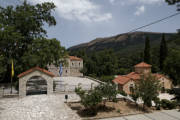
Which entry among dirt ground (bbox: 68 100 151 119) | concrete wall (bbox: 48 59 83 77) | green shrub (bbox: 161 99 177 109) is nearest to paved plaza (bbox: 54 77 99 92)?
dirt ground (bbox: 68 100 151 119)

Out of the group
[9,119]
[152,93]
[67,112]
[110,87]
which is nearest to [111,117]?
[110,87]

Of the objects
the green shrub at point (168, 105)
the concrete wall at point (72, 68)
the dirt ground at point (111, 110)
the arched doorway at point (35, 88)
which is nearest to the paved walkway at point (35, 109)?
the dirt ground at point (111, 110)

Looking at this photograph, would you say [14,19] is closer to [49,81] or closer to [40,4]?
[40,4]

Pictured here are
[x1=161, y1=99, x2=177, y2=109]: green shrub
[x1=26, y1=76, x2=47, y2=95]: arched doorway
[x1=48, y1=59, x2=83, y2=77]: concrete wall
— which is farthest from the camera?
[x1=48, y1=59, x2=83, y2=77]: concrete wall

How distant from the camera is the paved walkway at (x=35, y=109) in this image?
10.2 m

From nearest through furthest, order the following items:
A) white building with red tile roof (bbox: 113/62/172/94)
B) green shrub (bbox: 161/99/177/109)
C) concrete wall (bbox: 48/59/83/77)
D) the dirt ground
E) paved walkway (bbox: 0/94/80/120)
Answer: paved walkway (bbox: 0/94/80/120)
the dirt ground
green shrub (bbox: 161/99/177/109)
white building with red tile roof (bbox: 113/62/172/94)
concrete wall (bbox: 48/59/83/77)

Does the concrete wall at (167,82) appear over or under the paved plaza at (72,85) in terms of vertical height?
under

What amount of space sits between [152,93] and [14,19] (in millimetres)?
24695

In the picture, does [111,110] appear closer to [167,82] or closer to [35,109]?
[35,109]

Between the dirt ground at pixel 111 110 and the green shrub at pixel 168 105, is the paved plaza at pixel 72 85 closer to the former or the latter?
the dirt ground at pixel 111 110

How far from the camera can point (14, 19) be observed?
75.3ft

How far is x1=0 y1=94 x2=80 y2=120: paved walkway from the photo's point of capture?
10.2 meters

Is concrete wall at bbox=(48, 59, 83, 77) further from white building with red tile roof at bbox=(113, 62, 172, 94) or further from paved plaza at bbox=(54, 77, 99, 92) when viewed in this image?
white building with red tile roof at bbox=(113, 62, 172, 94)

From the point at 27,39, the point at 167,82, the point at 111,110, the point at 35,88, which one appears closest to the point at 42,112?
the point at 111,110
